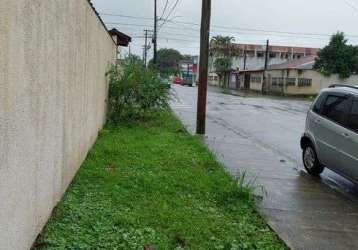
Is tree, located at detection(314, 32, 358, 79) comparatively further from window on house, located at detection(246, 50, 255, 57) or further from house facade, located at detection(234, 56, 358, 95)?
window on house, located at detection(246, 50, 255, 57)

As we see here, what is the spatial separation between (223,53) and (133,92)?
74457 millimetres

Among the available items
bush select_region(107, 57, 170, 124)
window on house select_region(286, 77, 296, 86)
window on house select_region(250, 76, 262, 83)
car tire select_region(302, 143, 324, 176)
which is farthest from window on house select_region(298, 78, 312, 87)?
car tire select_region(302, 143, 324, 176)

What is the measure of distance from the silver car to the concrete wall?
404cm

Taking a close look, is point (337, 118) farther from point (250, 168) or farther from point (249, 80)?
point (249, 80)

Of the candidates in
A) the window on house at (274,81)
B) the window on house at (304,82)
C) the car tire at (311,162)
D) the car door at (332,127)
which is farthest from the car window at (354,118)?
the window on house at (274,81)

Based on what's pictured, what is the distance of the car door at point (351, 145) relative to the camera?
23.4 feet

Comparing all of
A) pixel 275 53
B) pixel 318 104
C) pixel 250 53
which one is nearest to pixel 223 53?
pixel 250 53

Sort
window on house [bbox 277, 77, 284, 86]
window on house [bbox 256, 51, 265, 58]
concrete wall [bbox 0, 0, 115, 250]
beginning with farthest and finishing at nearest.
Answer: window on house [bbox 256, 51, 265, 58], window on house [bbox 277, 77, 284, 86], concrete wall [bbox 0, 0, 115, 250]

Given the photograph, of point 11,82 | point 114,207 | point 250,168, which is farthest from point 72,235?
point 250,168

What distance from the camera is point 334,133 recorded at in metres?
7.78

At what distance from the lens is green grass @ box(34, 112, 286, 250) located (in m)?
4.61

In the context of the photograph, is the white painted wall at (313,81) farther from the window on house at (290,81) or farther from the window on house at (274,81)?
the window on house at (274,81)

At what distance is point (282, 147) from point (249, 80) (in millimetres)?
57959

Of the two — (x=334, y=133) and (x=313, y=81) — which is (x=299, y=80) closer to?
(x=313, y=81)
